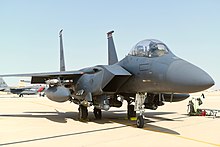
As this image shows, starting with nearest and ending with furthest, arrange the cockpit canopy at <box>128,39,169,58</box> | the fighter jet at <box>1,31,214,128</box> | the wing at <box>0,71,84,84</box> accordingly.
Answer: the fighter jet at <box>1,31,214,128</box>, the cockpit canopy at <box>128,39,169,58</box>, the wing at <box>0,71,84,84</box>

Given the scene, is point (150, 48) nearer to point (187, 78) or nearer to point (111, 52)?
point (187, 78)

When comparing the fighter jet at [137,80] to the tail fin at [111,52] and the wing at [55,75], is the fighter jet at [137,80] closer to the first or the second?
the wing at [55,75]

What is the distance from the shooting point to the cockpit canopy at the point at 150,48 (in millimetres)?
8008

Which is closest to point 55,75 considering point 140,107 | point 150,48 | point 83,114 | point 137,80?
point 83,114

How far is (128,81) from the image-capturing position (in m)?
9.05

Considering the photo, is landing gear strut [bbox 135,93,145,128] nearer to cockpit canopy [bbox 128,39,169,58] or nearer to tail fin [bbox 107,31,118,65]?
cockpit canopy [bbox 128,39,169,58]

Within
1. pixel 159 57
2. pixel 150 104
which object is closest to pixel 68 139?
pixel 159 57

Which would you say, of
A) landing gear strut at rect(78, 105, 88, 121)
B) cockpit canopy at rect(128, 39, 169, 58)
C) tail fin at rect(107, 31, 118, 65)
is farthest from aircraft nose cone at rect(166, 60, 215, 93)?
tail fin at rect(107, 31, 118, 65)

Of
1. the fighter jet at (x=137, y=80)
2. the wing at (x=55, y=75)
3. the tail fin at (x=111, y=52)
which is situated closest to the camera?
the fighter jet at (x=137, y=80)

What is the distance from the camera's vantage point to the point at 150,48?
8.20 m

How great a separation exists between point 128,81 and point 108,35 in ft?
24.9

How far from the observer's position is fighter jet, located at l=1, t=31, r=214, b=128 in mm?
6715

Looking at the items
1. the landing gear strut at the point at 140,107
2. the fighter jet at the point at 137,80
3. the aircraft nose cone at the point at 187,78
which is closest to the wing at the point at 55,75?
the fighter jet at the point at 137,80

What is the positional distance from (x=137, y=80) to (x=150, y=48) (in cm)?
124
